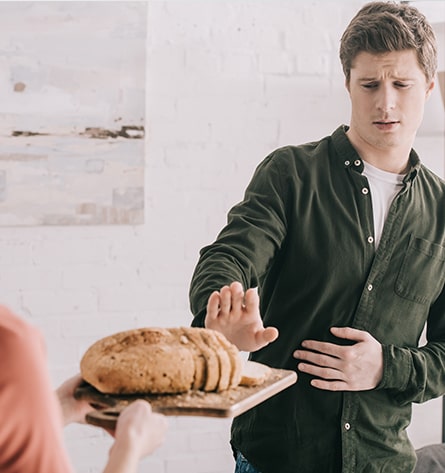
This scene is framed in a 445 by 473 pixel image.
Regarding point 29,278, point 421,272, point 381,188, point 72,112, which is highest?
point 72,112

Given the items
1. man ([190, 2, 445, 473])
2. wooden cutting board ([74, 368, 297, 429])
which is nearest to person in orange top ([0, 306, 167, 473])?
wooden cutting board ([74, 368, 297, 429])

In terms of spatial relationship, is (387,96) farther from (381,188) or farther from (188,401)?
(188,401)

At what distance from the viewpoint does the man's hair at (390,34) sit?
75.2 inches

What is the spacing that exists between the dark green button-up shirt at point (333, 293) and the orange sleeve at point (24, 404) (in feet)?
3.06

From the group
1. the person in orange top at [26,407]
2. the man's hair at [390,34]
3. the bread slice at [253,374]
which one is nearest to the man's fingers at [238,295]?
the bread slice at [253,374]

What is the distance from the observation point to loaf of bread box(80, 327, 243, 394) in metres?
1.18

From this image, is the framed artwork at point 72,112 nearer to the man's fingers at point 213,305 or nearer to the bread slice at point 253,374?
the man's fingers at point 213,305

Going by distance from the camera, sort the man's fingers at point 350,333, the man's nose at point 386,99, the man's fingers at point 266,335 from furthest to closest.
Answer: the man's nose at point 386,99, the man's fingers at point 350,333, the man's fingers at point 266,335

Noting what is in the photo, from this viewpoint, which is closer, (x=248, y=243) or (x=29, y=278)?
(x=248, y=243)

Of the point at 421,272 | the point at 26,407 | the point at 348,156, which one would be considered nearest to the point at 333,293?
the point at 421,272

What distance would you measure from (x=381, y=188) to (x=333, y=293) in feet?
0.98

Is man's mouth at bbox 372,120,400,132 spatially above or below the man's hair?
below

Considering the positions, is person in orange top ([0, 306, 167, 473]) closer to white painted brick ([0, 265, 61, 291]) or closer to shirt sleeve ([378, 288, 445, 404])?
shirt sleeve ([378, 288, 445, 404])

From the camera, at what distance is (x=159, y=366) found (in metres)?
1.18
